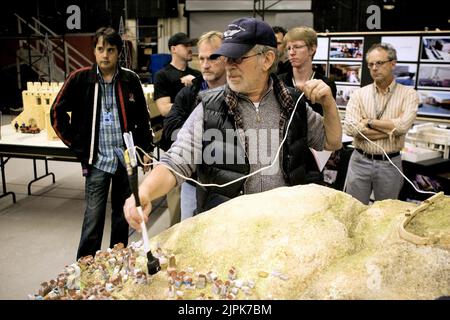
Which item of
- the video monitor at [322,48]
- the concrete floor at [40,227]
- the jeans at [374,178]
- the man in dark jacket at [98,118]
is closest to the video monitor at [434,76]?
the video monitor at [322,48]

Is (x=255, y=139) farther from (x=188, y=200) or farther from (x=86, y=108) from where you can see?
(x=86, y=108)

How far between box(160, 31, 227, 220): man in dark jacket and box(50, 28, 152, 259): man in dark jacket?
0.54 meters

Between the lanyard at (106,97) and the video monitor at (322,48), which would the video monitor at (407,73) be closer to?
the video monitor at (322,48)

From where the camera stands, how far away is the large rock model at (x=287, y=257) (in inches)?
52.1

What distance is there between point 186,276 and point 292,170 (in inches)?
34.5

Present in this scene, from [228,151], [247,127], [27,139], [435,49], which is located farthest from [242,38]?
[435,49]

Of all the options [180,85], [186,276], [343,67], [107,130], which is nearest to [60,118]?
[107,130]

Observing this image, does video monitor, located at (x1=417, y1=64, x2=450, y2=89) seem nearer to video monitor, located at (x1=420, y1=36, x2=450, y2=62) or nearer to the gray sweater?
video monitor, located at (x1=420, y1=36, x2=450, y2=62)

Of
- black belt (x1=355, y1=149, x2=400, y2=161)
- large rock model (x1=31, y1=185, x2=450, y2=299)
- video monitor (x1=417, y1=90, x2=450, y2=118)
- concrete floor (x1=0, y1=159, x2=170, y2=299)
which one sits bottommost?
concrete floor (x1=0, y1=159, x2=170, y2=299)

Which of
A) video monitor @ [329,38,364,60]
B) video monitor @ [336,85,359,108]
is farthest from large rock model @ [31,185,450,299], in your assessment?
video monitor @ [329,38,364,60]

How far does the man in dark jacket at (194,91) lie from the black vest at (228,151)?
35.9 inches

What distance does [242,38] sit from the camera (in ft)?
6.23

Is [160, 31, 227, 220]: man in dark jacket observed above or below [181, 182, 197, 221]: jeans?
above

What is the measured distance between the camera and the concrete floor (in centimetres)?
359
